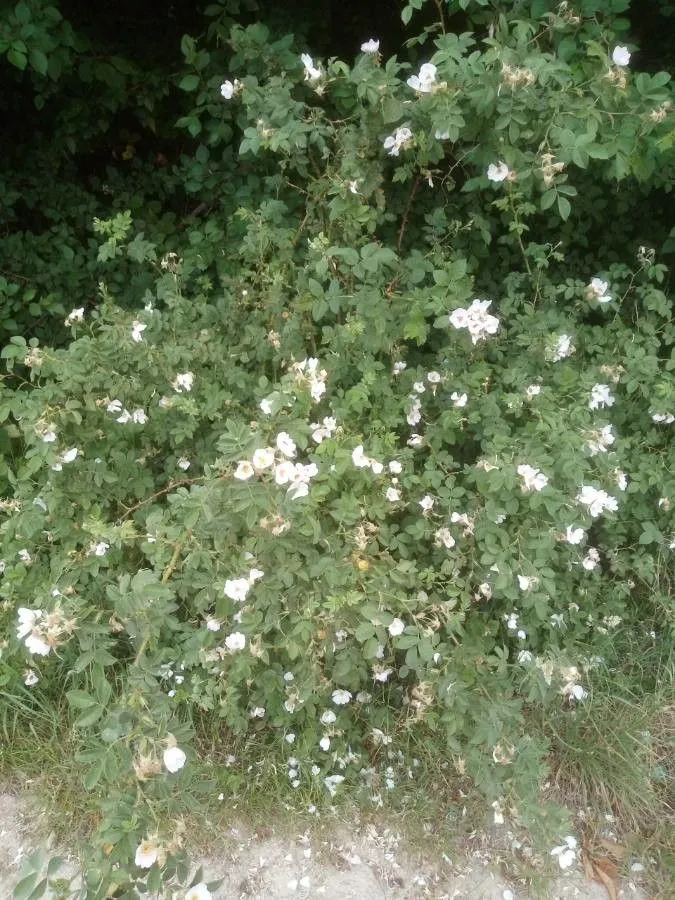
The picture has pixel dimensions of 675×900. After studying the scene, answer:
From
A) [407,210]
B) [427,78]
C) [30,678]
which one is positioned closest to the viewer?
[427,78]

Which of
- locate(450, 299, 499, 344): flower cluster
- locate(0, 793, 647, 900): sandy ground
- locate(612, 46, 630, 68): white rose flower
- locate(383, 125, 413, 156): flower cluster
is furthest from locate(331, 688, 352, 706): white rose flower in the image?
locate(612, 46, 630, 68): white rose flower

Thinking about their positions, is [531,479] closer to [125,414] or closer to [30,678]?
[125,414]

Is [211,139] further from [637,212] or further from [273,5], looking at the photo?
[637,212]

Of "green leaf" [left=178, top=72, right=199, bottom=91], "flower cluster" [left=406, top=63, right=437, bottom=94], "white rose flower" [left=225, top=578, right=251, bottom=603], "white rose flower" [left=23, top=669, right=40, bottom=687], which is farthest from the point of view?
"green leaf" [left=178, top=72, right=199, bottom=91]

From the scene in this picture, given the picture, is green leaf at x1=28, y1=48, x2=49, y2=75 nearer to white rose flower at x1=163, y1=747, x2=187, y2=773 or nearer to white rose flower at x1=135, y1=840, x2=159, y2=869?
white rose flower at x1=163, y1=747, x2=187, y2=773

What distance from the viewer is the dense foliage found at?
1.86m

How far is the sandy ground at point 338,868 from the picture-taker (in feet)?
6.72

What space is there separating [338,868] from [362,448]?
1.23 metres

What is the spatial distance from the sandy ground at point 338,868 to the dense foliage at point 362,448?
0.16 metres

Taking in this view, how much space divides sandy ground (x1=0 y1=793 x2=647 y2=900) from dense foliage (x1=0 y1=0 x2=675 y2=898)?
0.16 metres

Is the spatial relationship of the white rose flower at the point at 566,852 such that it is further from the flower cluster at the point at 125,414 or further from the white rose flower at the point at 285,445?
the flower cluster at the point at 125,414

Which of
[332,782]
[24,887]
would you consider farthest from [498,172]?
[24,887]

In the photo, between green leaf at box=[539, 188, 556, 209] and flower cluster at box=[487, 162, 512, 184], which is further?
flower cluster at box=[487, 162, 512, 184]

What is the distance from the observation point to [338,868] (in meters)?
2.09
